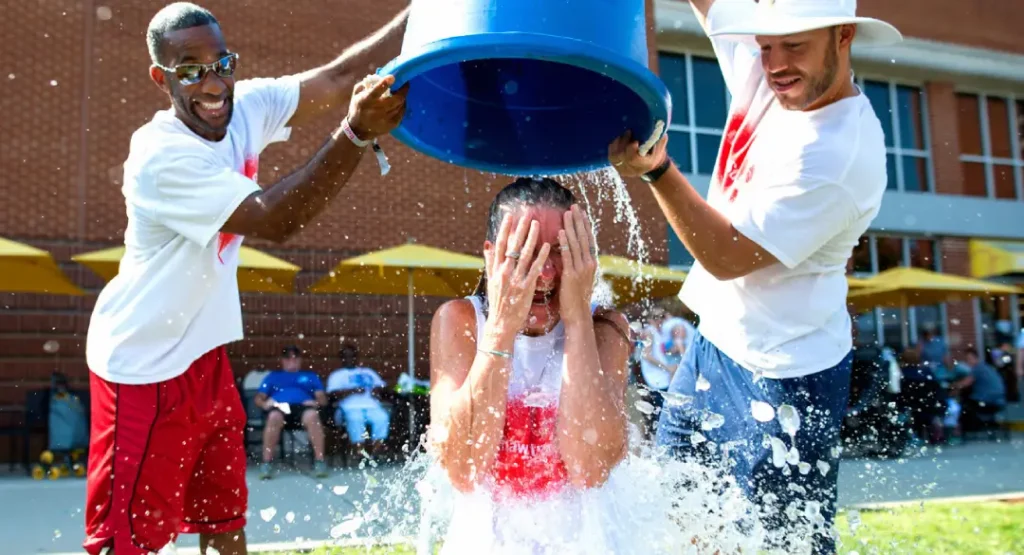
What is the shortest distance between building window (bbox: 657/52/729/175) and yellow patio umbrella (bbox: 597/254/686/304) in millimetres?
3999

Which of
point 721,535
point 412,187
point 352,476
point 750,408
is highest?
point 412,187

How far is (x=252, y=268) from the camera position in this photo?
9.56 metres

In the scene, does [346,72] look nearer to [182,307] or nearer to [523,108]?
[523,108]

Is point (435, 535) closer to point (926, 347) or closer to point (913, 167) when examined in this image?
point (926, 347)

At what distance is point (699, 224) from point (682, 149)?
42.7 ft

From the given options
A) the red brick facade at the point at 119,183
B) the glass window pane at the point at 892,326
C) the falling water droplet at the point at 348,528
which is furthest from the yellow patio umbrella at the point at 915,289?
the falling water droplet at the point at 348,528

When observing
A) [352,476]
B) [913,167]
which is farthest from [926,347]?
[352,476]

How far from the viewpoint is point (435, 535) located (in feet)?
8.86

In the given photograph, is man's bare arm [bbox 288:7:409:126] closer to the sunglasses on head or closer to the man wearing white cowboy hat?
the sunglasses on head

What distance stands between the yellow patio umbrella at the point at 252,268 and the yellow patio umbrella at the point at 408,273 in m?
0.48

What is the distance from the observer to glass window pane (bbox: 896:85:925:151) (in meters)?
17.8

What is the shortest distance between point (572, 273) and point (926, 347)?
12.8 metres

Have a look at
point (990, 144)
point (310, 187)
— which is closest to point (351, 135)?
point (310, 187)

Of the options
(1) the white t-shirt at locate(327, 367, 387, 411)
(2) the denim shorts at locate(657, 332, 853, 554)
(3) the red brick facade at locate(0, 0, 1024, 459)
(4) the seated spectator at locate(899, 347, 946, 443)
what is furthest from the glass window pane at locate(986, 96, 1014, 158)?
(2) the denim shorts at locate(657, 332, 853, 554)
